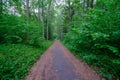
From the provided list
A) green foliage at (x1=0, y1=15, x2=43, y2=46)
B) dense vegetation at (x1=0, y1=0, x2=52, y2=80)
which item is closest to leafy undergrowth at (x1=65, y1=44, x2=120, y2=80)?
dense vegetation at (x1=0, y1=0, x2=52, y2=80)

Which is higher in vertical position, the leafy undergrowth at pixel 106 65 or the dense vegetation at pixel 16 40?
the dense vegetation at pixel 16 40

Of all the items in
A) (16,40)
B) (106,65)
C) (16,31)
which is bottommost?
(106,65)

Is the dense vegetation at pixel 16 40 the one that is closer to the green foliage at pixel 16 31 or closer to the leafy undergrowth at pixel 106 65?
the green foliage at pixel 16 31

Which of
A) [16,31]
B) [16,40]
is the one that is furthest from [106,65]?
[16,31]

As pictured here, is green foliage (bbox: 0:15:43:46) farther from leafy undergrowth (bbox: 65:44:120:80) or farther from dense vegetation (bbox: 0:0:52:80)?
leafy undergrowth (bbox: 65:44:120:80)

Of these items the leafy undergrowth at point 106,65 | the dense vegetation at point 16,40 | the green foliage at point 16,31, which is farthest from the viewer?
the green foliage at point 16,31

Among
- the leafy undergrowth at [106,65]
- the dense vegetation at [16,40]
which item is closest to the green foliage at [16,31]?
the dense vegetation at [16,40]

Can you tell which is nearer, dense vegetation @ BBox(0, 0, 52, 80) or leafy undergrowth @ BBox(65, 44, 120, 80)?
leafy undergrowth @ BBox(65, 44, 120, 80)

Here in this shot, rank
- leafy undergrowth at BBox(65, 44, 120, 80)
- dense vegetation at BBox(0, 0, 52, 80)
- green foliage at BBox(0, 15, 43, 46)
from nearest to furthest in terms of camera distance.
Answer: leafy undergrowth at BBox(65, 44, 120, 80)
dense vegetation at BBox(0, 0, 52, 80)
green foliage at BBox(0, 15, 43, 46)

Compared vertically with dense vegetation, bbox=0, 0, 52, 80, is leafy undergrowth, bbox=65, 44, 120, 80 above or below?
below

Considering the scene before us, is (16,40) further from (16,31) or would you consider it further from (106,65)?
(106,65)

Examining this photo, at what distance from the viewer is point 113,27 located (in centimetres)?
554

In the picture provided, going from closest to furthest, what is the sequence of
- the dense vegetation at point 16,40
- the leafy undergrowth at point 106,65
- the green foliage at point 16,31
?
the leafy undergrowth at point 106,65
the dense vegetation at point 16,40
the green foliage at point 16,31

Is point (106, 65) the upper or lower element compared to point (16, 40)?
lower
